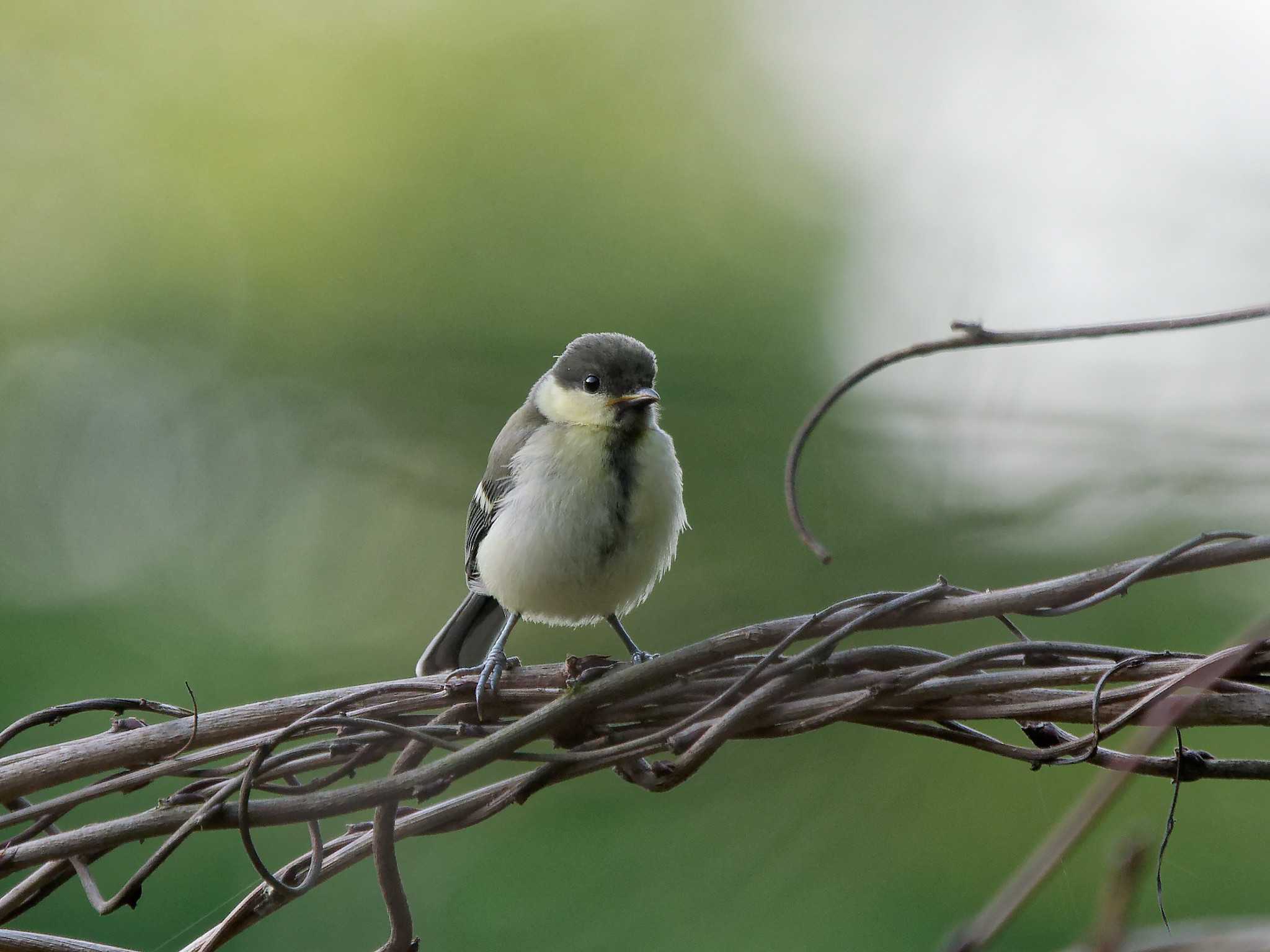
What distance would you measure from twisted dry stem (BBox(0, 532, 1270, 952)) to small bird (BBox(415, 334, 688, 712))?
0.78m

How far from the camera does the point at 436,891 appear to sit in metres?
2.74

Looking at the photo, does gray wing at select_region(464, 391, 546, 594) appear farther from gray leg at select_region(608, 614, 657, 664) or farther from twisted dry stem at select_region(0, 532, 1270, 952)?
twisted dry stem at select_region(0, 532, 1270, 952)

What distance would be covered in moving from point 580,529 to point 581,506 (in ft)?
0.16

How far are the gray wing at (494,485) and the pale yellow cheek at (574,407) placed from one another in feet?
0.11

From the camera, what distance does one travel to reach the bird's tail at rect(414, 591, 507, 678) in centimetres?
262

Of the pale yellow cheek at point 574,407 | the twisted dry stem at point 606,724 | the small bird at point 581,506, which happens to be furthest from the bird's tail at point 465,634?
the twisted dry stem at point 606,724

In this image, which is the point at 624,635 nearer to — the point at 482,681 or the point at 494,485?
the point at 494,485

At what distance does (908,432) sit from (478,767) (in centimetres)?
153

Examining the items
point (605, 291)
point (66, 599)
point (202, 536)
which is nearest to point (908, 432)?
point (605, 291)

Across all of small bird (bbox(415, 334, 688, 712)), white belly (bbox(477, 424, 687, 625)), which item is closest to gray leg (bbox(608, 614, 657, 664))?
small bird (bbox(415, 334, 688, 712))

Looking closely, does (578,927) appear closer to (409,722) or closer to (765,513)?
(765,513)

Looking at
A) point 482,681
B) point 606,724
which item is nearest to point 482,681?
point 482,681

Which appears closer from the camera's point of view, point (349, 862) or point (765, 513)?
point (349, 862)

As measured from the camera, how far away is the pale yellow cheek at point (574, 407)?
2404 mm
